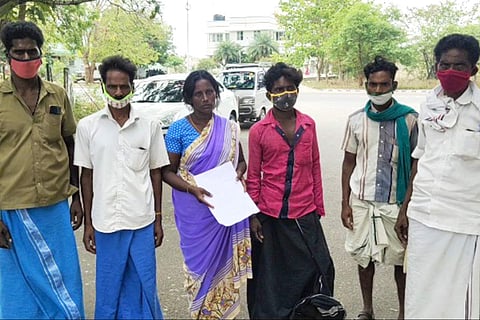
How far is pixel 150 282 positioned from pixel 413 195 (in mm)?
1644

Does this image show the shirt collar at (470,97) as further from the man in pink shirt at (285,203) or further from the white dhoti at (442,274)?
the man in pink shirt at (285,203)

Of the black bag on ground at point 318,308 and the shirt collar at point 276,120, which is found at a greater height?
the shirt collar at point 276,120

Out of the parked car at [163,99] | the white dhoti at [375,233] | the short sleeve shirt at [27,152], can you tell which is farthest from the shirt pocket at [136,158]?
the parked car at [163,99]

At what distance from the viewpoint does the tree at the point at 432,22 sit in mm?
37688

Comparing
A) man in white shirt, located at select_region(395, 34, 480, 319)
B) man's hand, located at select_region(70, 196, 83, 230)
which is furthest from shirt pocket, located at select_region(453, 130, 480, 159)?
man's hand, located at select_region(70, 196, 83, 230)

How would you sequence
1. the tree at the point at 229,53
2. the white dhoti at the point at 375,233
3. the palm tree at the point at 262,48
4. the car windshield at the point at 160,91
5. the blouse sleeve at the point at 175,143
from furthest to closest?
1. the tree at the point at 229,53
2. the palm tree at the point at 262,48
3. the car windshield at the point at 160,91
4. the white dhoti at the point at 375,233
5. the blouse sleeve at the point at 175,143

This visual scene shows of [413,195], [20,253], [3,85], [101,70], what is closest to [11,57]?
[3,85]

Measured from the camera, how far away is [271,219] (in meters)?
3.29

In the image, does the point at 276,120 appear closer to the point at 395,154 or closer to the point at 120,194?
the point at 395,154

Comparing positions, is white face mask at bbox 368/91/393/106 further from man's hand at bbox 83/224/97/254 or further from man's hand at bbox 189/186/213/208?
man's hand at bbox 83/224/97/254

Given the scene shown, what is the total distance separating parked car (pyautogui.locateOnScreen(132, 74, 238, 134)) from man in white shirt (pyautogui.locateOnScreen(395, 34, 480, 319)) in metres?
6.90

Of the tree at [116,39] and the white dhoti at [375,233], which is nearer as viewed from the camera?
the white dhoti at [375,233]

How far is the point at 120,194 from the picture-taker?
283cm

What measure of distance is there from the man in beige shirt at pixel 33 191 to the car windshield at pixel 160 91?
7680mm
